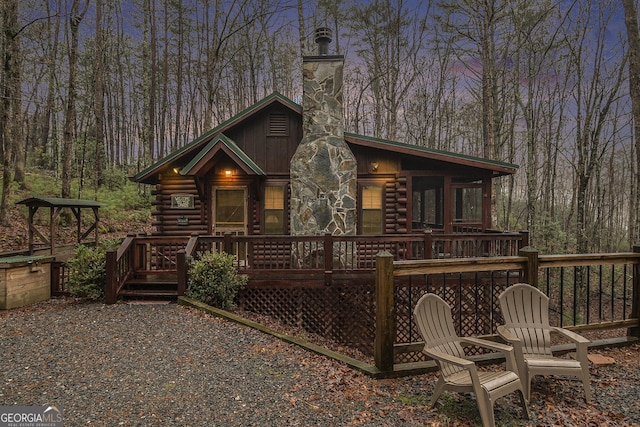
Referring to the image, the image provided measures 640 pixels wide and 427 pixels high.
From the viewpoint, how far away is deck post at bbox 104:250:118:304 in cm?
717

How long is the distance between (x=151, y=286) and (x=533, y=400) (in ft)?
24.7

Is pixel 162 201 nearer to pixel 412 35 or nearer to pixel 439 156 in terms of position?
pixel 439 156

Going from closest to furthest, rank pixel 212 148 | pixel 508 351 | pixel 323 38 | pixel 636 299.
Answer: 1. pixel 508 351
2. pixel 636 299
3. pixel 212 148
4. pixel 323 38

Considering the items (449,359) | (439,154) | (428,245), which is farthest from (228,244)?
(439,154)

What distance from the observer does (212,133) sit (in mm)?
10211

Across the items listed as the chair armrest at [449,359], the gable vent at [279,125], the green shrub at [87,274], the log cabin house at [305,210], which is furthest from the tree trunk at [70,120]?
the chair armrest at [449,359]

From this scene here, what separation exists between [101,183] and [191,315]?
19.6 m

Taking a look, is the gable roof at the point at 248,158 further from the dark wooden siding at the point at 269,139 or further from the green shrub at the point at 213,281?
the green shrub at the point at 213,281

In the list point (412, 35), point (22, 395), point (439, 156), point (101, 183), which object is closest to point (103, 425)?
point (22, 395)

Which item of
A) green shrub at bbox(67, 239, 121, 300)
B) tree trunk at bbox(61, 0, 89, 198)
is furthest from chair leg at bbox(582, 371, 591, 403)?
tree trunk at bbox(61, 0, 89, 198)

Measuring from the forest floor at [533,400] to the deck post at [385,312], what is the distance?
265 millimetres

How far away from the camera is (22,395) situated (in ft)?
12.2

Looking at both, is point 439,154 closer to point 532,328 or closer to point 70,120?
point 532,328

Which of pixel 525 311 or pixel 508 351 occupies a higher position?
pixel 525 311
